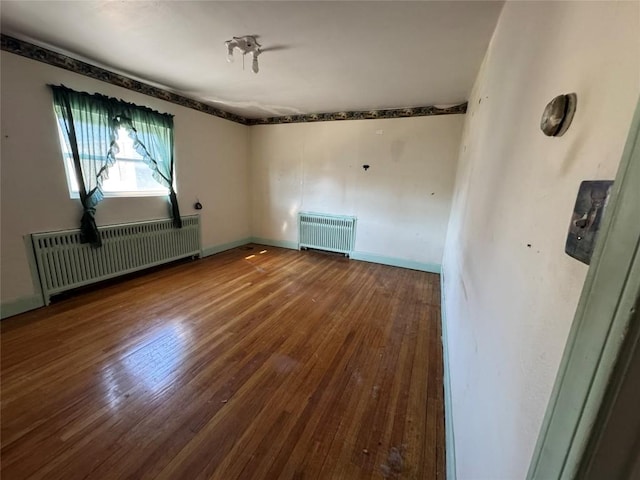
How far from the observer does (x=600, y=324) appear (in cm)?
32

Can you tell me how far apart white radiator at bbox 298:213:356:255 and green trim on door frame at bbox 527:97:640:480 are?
4118 mm

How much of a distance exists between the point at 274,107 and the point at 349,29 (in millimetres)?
2418

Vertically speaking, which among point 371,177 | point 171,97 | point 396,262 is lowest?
point 396,262

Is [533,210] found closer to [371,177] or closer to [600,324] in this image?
[600,324]

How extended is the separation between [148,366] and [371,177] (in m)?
3.66

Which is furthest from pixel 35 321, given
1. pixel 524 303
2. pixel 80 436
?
pixel 524 303

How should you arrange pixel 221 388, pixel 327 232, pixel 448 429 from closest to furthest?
pixel 448 429 < pixel 221 388 < pixel 327 232

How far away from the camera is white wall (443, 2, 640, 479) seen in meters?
0.46

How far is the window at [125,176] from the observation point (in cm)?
269

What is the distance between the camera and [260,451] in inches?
51.9

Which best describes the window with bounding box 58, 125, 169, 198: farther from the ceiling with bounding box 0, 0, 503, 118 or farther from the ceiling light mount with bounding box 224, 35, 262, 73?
the ceiling light mount with bounding box 224, 35, 262, 73

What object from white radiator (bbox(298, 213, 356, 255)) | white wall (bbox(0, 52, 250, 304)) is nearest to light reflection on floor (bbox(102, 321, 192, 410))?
white wall (bbox(0, 52, 250, 304))

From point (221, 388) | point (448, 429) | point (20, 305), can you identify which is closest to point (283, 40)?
point (221, 388)

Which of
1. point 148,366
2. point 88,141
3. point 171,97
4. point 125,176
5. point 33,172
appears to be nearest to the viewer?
point 148,366
